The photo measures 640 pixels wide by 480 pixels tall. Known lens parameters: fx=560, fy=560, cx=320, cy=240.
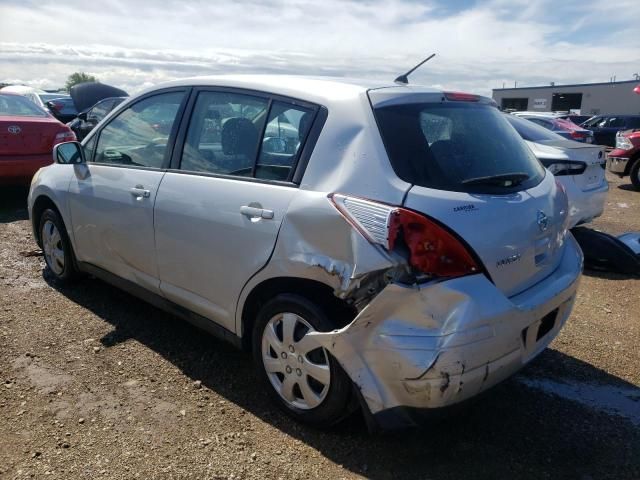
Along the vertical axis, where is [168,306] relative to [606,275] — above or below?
above

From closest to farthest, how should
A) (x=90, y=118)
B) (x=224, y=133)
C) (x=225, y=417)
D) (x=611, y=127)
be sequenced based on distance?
(x=225, y=417), (x=224, y=133), (x=90, y=118), (x=611, y=127)

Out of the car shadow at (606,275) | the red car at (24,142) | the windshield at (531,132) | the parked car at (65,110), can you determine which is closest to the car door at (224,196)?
the car shadow at (606,275)

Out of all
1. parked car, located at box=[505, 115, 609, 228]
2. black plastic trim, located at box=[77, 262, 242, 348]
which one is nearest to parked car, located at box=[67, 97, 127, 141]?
black plastic trim, located at box=[77, 262, 242, 348]

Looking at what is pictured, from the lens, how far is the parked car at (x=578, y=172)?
5992 mm

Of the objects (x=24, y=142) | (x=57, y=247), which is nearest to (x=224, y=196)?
(x=57, y=247)

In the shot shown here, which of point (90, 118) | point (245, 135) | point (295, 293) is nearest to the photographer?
point (295, 293)

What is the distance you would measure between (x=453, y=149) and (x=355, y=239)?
0.71 metres

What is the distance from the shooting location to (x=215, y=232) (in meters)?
3.02

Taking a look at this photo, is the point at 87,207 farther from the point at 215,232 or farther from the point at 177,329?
the point at 215,232

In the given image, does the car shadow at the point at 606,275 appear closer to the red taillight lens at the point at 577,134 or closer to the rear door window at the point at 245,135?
the rear door window at the point at 245,135

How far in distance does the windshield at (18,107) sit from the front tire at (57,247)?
12.8ft

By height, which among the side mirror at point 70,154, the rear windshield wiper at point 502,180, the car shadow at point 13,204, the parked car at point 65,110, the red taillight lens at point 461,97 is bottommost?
the car shadow at point 13,204

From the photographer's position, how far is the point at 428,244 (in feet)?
7.51

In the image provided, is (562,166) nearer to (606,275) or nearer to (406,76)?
(606,275)
